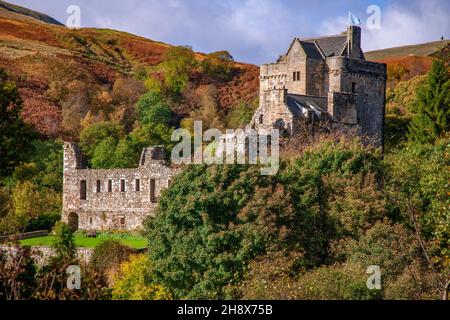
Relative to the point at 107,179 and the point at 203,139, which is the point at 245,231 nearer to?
the point at 107,179

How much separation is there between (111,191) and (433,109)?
21.6 metres

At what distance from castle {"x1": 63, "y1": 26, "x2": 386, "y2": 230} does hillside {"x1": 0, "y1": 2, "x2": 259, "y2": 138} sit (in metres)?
23.3

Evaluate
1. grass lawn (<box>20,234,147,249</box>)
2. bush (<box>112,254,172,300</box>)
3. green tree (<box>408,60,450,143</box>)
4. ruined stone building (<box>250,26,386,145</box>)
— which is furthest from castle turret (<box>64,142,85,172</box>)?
green tree (<box>408,60,450,143</box>)

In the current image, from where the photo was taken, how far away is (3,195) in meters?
53.3

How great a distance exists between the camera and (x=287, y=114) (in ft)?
167

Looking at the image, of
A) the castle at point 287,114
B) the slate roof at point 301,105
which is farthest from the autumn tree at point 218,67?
the slate roof at point 301,105

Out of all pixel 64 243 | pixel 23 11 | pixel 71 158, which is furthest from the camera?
pixel 23 11

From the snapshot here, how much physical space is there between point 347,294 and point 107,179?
26.9 metres

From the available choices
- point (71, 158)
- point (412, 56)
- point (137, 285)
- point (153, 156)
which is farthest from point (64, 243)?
point (412, 56)

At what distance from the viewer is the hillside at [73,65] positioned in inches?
3423

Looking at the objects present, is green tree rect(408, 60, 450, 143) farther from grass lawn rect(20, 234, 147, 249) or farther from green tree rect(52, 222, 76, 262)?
green tree rect(52, 222, 76, 262)

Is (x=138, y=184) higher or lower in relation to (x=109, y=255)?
higher

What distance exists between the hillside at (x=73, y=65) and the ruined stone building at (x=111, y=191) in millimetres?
22972

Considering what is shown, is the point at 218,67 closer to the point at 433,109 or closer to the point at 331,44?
the point at 331,44
